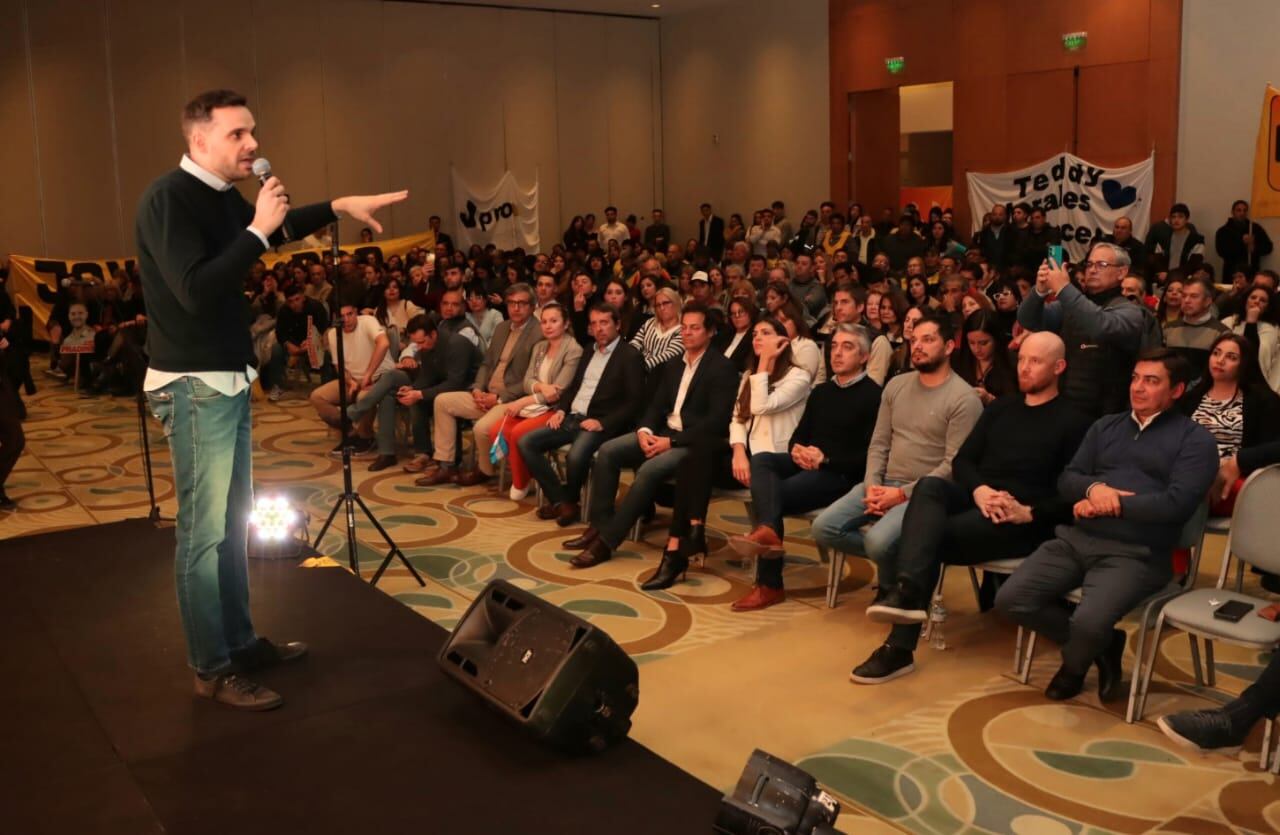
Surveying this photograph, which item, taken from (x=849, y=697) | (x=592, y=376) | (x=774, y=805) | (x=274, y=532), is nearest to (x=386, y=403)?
(x=592, y=376)

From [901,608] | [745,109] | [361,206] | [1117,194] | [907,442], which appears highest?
[745,109]

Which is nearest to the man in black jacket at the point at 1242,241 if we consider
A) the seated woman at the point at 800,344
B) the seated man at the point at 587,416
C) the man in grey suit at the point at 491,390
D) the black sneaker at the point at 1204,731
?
the seated woman at the point at 800,344

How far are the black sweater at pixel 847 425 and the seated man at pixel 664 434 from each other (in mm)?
574

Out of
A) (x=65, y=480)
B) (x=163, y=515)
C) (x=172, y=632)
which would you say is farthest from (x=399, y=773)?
(x=65, y=480)

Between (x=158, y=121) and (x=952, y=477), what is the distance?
13.8m

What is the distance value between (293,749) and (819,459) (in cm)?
272

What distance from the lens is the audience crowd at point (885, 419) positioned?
3.93 metres

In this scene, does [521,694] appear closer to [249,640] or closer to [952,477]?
[249,640]

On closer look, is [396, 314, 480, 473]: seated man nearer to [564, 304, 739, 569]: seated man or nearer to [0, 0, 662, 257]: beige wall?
[564, 304, 739, 569]: seated man

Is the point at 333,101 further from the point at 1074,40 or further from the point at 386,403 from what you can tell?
the point at 386,403

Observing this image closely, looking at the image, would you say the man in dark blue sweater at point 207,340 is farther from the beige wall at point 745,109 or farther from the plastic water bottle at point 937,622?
the beige wall at point 745,109

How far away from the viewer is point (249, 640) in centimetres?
325

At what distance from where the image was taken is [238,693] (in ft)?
9.86

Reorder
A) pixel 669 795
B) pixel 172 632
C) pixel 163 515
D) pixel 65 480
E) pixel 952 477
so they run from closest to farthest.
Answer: pixel 669 795, pixel 172 632, pixel 952 477, pixel 163 515, pixel 65 480
